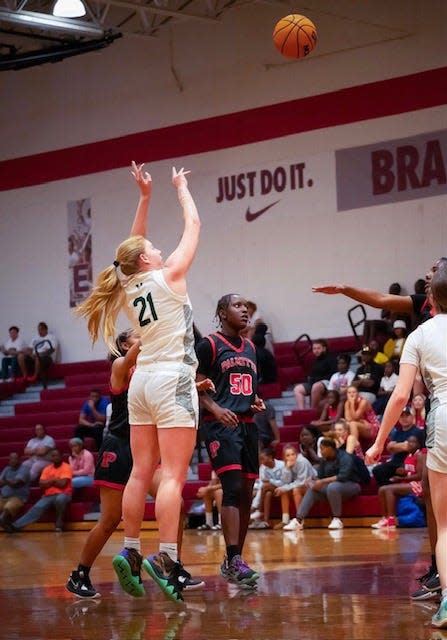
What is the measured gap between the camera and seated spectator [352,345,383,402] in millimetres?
17534

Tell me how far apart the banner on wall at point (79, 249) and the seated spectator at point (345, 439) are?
1040cm

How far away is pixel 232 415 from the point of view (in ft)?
25.8

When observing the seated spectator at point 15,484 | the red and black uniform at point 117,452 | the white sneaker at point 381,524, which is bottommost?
the white sneaker at point 381,524

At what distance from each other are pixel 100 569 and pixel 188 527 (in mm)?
6968

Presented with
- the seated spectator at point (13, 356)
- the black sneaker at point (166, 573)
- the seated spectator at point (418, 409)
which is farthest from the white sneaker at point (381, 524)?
the seated spectator at point (13, 356)

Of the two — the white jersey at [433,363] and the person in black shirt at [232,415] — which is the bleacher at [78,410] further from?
the white jersey at [433,363]

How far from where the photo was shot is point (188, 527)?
16750 millimetres

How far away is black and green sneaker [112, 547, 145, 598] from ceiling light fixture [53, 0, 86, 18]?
44.2 feet

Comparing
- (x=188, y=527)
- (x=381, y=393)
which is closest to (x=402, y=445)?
(x=381, y=393)

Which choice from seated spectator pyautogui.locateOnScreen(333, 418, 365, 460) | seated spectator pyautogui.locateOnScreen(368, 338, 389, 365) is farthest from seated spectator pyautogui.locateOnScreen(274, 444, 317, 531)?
seated spectator pyautogui.locateOnScreen(368, 338, 389, 365)

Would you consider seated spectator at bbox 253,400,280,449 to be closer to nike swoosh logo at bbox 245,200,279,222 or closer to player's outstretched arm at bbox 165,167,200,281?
nike swoosh logo at bbox 245,200,279,222

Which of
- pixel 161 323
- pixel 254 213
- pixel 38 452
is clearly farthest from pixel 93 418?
pixel 161 323

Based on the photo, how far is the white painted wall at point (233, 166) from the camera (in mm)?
20734

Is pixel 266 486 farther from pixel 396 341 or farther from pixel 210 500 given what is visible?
pixel 396 341
